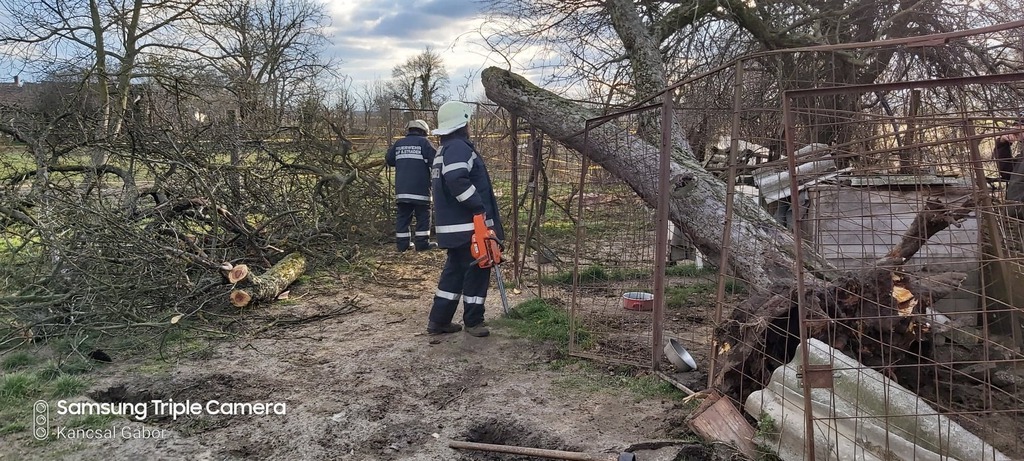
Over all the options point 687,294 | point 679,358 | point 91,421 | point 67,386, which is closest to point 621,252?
point 679,358

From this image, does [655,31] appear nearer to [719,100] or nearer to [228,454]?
[719,100]

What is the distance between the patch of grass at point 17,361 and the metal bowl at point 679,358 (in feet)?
14.8

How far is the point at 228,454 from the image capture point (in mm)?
3145

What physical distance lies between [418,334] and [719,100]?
131 inches

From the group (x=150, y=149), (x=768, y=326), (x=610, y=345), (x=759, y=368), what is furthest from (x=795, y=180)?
(x=150, y=149)

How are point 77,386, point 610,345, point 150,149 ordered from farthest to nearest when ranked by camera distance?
point 150,149 < point 610,345 < point 77,386

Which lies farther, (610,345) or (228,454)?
(610,345)

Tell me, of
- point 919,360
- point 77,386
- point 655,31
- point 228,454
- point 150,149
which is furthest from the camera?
point 655,31

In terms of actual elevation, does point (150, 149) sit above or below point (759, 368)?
above

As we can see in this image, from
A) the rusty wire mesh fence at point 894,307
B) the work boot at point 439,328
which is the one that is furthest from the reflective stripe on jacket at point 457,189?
the rusty wire mesh fence at point 894,307

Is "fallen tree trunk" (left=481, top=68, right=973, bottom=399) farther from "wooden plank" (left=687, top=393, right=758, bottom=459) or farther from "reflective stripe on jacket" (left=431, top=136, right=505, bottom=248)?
"reflective stripe on jacket" (left=431, top=136, right=505, bottom=248)

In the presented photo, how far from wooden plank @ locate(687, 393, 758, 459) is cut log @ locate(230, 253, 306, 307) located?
419 centimetres

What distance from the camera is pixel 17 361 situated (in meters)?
4.36

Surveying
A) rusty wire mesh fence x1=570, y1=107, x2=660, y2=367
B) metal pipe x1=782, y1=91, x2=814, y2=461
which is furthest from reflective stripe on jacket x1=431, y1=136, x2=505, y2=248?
metal pipe x1=782, y1=91, x2=814, y2=461
